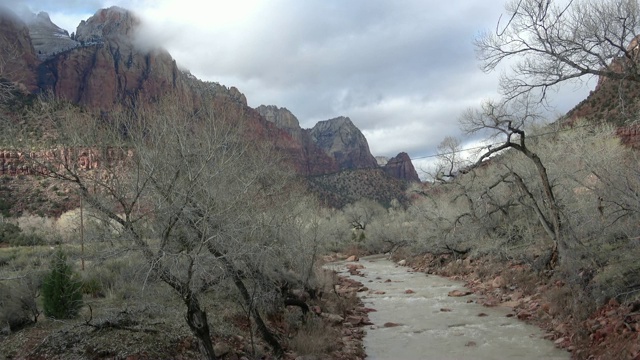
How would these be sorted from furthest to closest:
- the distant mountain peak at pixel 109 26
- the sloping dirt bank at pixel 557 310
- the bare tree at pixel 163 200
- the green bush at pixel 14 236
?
the distant mountain peak at pixel 109 26, the green bush at pixel 14 236, the sloping dirt bank at pixel 557 310, the bare tree at pixel 163 200

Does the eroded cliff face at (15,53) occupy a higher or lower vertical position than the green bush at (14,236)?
higher

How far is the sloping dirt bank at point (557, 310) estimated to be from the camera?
873 cm

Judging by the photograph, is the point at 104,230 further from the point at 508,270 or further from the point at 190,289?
the point at 508,270

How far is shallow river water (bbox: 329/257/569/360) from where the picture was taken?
10.7m

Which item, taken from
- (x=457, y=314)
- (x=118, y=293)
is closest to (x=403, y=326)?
(x=457, y=314)

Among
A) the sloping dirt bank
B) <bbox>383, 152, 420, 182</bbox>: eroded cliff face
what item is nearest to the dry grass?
the sloping dirt bank

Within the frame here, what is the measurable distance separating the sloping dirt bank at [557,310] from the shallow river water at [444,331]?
0.42 meters

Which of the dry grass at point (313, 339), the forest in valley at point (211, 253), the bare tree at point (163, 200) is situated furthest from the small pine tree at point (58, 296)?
the dry grass at point (313, 339)

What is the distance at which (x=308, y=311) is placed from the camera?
1260 cm

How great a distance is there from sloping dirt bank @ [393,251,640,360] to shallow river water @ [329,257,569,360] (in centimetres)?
42

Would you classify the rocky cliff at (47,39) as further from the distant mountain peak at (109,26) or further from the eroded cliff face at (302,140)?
the eroded cliff face at (302,140)

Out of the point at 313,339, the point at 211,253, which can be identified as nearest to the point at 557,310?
the point at 313,339

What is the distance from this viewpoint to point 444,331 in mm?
12922

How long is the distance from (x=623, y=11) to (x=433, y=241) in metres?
20.9
